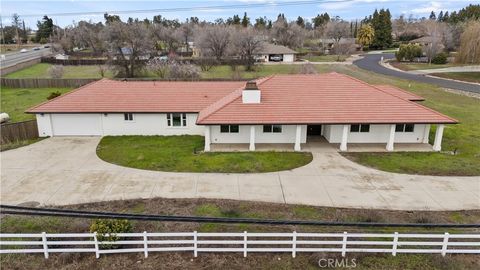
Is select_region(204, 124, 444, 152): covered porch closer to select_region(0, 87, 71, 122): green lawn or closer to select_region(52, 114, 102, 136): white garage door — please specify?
select_region(52, 114, 102, 136): white garage door

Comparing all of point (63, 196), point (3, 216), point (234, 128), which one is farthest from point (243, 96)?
point (3, 216)

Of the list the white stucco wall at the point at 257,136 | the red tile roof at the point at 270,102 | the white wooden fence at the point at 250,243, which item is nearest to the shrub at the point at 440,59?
the red tile roof at the point at 270,102

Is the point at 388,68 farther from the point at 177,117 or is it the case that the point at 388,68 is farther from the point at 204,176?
the point at 204,176

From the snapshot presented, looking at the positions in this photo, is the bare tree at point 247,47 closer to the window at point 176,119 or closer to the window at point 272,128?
the window at point 176,119

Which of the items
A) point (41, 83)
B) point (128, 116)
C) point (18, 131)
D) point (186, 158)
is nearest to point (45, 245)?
point (186, 158)

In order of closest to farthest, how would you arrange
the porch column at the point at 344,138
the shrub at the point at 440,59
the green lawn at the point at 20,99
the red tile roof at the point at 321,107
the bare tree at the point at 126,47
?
1. the red tile roof at the point at 321,107
2. the porch column at the point at 344,138
3. the green lawn at the point at 20,99
4. the bare tree at the point at 126,47
5. the shrub at the point at 440,59

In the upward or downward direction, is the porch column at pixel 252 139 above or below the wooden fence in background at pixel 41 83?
below

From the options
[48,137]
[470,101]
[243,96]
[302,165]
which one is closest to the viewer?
[302,165]
